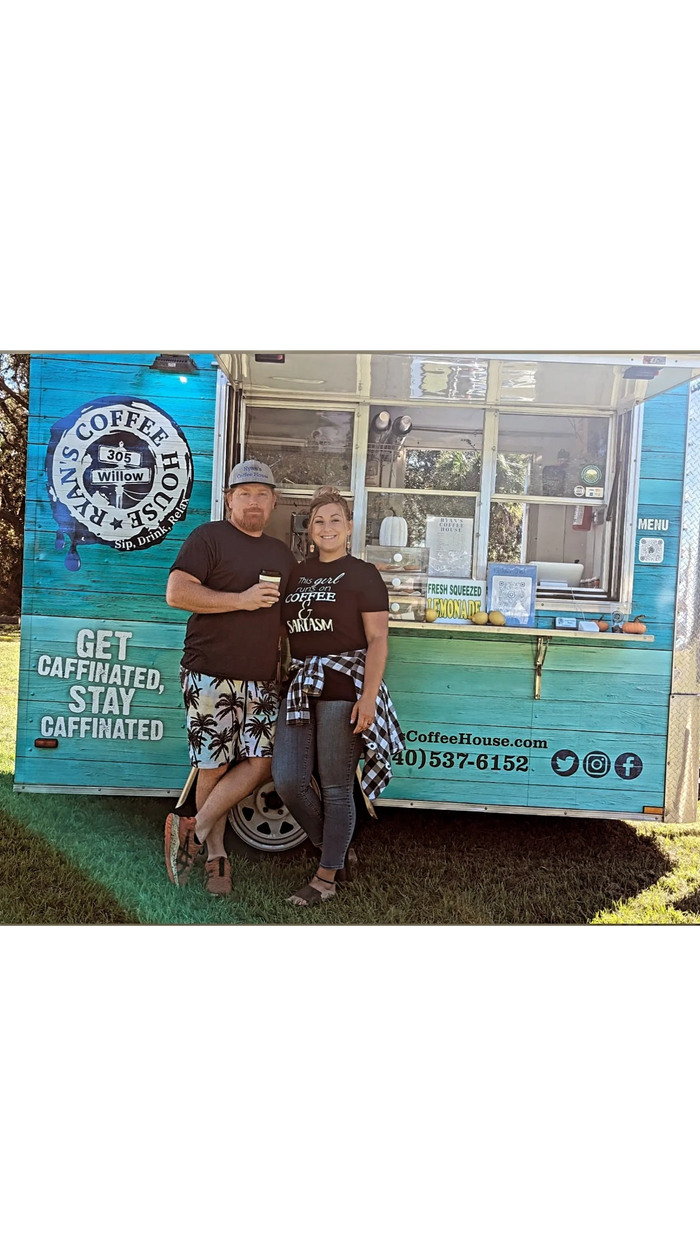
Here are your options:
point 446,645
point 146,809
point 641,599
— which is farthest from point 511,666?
point 146,809

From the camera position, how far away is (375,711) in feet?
11.5

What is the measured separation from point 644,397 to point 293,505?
1.40 metres

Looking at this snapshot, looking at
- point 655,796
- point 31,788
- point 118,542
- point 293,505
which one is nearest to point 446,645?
point 293,505

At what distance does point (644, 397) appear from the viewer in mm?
3578

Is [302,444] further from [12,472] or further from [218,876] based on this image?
[218,876]

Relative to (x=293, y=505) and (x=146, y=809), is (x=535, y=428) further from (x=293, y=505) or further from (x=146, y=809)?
(x=146, y=809)

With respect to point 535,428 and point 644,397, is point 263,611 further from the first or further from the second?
point 644,397

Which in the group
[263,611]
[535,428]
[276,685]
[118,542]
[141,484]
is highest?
[535,428]

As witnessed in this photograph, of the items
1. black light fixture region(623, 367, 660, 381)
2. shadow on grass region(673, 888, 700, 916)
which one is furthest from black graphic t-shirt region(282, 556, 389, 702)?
shadow on grass region(673, 888, 700, 916)

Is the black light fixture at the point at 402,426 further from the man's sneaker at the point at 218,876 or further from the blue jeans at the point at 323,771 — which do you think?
the man's sneaker at the point at 218,876

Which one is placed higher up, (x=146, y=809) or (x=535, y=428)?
(x=535, y=428)

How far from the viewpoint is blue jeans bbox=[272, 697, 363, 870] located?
346 centimetres

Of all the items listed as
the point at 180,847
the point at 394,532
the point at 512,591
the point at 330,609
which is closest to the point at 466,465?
the point at 394,532

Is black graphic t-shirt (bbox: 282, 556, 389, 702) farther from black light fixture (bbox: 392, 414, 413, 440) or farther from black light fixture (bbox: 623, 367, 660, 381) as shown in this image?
black light fixture (bbox: 623, 367, 660, 381)
